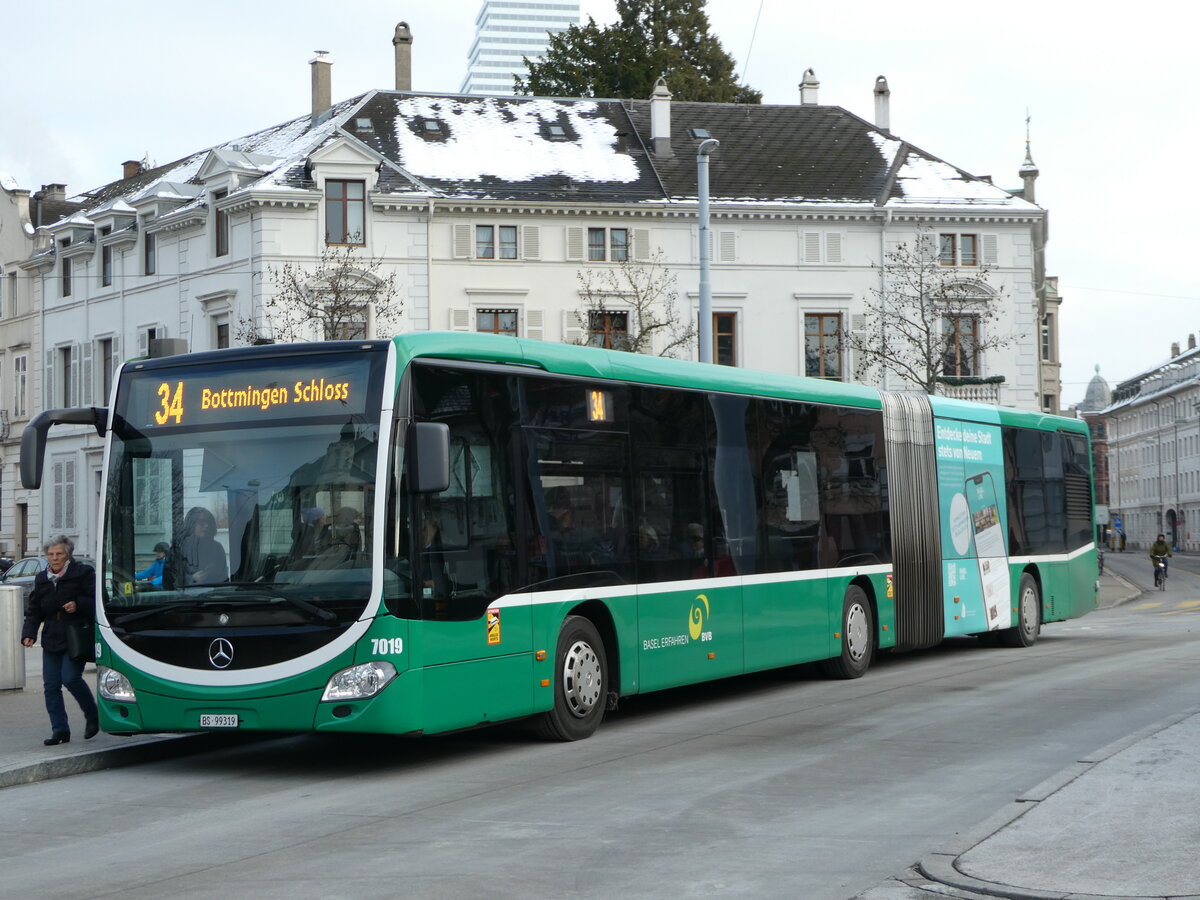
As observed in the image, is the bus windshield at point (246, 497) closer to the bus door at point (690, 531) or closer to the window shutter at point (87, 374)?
the bus door at point (690, 531)

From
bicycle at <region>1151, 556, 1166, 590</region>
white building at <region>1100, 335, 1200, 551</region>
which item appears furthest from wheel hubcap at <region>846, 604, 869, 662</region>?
white building at <region>1100, 335, 1200, 551</region>

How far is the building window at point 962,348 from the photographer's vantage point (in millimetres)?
49562

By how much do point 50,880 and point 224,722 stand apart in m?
3.31

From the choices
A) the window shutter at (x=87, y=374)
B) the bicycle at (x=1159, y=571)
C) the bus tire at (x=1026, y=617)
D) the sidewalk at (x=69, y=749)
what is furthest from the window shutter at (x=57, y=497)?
the sidewalk at (x=69, y=749)

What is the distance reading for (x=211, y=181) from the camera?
4888 centimetres

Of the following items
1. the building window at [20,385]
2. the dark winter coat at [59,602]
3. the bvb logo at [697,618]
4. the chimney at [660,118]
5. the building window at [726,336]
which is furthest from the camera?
the building window at [20,385]

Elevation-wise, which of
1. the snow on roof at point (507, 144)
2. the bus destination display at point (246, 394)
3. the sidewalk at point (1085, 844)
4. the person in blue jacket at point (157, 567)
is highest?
the snow on roof at point (507, 144)

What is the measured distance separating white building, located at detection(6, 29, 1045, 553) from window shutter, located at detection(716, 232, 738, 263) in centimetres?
6

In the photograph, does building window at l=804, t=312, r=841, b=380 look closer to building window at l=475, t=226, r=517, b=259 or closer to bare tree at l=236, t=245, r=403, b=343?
building window at l=475, t=226, r=517, b=259

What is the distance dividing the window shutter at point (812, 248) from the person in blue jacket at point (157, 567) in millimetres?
40694

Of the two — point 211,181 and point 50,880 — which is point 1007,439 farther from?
point 211,181

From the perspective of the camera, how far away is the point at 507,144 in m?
51.3

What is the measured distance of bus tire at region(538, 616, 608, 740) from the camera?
41.8 ft

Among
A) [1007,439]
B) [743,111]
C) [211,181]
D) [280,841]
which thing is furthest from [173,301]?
[280,841]
